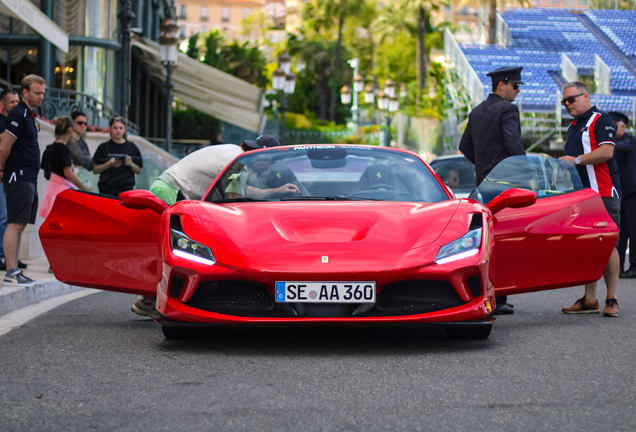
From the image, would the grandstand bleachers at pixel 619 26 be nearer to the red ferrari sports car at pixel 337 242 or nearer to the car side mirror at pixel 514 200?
the red ferrari sports car at pixel 337 242

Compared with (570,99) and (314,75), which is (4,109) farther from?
(314,75)

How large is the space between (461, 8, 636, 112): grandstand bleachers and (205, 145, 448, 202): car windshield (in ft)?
93.5

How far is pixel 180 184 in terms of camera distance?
5871 mm

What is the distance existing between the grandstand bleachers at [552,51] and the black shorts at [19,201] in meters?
28.0

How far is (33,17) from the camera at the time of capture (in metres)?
13.1

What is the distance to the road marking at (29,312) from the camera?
5633mm

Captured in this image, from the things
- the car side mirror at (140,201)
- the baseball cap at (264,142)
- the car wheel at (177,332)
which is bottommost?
the car wheel at (177,332)

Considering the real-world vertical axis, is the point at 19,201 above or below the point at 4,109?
below

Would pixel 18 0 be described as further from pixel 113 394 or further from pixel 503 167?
pixel 113 394

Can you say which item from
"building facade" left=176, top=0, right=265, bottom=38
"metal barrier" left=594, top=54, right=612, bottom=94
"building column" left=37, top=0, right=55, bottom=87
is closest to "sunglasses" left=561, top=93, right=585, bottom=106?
"building column" left=37, top=0, right=55, bottom=87

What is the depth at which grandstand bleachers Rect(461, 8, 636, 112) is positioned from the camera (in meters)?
34.9

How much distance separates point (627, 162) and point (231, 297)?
629cm

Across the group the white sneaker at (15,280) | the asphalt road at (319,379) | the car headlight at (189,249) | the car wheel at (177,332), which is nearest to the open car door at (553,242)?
the asphalt road at (319,379)

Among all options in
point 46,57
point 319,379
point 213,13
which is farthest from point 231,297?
point 213,13
